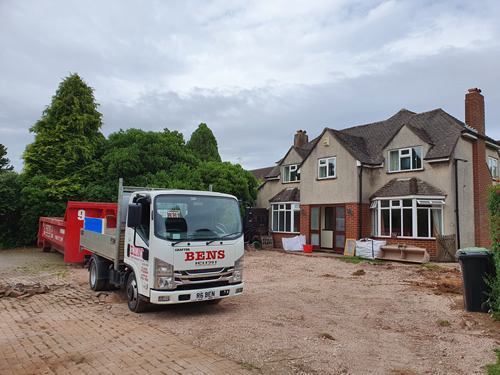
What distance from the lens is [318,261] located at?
54.4ft

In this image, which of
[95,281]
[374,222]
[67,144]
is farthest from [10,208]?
[374,222]

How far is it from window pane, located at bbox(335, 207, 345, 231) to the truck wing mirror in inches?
592

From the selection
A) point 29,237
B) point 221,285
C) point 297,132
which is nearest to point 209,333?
point 221,285

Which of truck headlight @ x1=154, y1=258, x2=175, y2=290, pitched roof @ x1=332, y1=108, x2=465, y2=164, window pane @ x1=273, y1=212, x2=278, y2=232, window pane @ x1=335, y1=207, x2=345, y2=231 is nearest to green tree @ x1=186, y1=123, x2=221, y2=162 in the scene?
window pane @ x1=273, y1=212, x2=278, y2=232

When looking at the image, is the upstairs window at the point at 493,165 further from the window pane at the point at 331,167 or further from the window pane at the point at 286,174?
the window pane at the point at 286,174

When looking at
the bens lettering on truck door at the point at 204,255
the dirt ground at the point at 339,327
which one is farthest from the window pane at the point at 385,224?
the bens lettering on truck door at the point at 204,255

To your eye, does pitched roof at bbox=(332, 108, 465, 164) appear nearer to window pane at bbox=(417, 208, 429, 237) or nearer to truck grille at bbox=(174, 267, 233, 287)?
window pane at bbox=(417, 208, 429, 237)

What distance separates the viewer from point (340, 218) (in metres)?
20.2

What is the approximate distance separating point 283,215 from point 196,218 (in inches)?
673

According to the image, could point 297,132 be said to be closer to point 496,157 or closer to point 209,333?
point 496,157

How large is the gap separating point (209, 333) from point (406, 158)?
16.0m

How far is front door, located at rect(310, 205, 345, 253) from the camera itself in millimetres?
20078

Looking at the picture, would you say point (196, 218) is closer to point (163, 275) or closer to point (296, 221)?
point (163, 275)

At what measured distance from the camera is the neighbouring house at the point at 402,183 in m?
17.2
